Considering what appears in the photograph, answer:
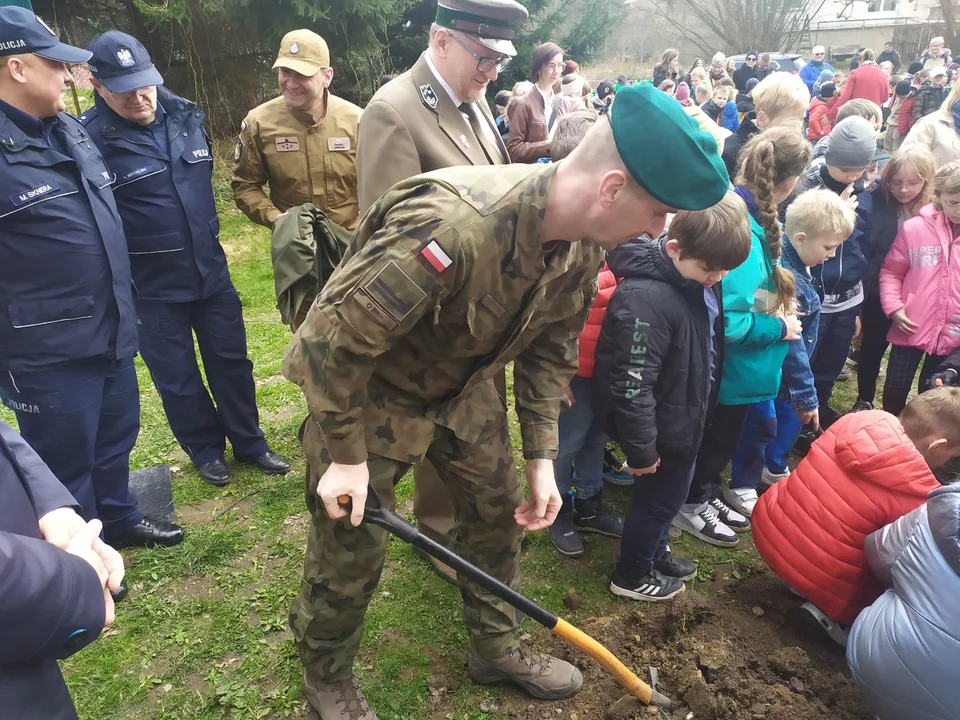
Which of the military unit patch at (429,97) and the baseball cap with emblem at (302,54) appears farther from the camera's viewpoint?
the baseball cap with emblem at (302,54)

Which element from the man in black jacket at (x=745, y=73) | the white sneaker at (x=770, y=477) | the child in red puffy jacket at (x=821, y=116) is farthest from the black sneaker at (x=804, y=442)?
the man in black jacket at (x=745, y=73)

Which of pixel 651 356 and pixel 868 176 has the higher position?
pixel 868 176

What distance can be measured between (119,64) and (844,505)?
3.57 m

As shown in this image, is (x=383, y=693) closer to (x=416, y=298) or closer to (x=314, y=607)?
(x=314, y=607)

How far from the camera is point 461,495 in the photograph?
2.15 metres

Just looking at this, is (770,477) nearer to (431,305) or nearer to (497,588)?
(497,588)

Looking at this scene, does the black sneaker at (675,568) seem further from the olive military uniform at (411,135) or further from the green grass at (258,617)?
the olive military uniform at (411,135)

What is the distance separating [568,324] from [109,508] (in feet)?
8.00

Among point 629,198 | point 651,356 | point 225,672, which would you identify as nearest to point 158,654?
point 225,672

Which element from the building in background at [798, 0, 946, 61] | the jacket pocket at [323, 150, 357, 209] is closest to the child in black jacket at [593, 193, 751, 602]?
the jacket pocket at [323, 150, 357, 209]

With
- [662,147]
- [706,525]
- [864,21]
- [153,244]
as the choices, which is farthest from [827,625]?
[864,21]

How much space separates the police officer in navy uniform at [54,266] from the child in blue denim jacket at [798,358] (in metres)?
3.17

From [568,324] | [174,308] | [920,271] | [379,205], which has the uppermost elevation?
[379,205]

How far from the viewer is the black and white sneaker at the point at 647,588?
9.39 ft
